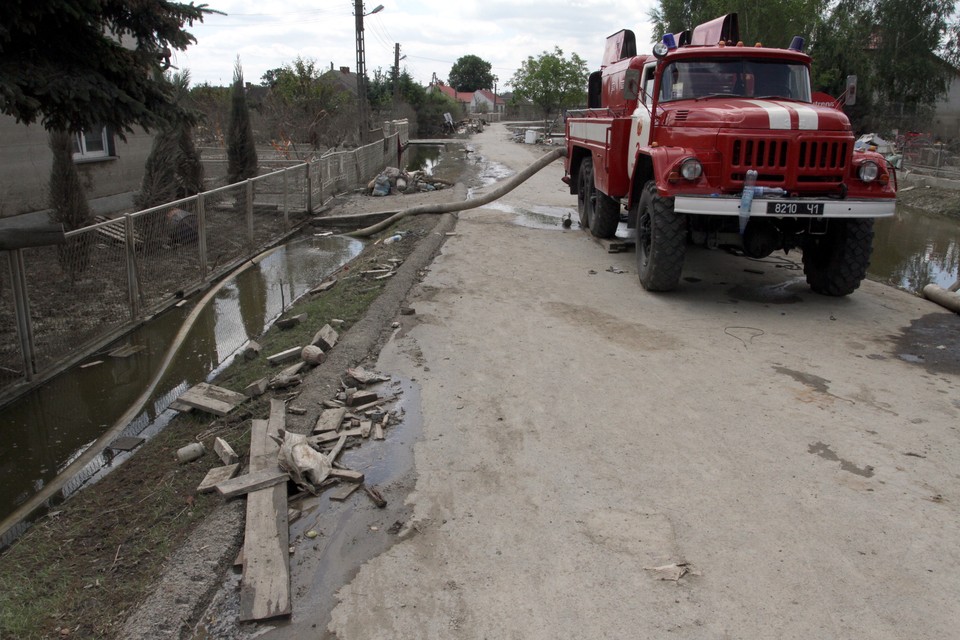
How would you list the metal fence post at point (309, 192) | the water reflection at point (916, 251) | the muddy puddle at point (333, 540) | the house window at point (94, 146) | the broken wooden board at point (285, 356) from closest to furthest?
the muddy puddle at point (333, 540) < the broken wooden board at point (285, 356) < the water reflection at point (916, 251) < the house window at point (94, 146) < the metal fence post at point (309, 192)

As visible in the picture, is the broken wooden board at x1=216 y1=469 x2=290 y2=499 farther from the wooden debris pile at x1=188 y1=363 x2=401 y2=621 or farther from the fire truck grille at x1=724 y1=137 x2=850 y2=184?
the fire truck grille at x1=724 y1=137 x2=850 y2=184

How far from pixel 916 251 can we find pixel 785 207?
7611 millimetres

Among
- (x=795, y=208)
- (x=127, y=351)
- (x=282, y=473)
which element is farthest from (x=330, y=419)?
(x=795, y=208)

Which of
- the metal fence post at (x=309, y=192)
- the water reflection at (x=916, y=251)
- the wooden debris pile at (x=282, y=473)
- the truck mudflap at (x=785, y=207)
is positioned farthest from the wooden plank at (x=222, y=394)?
the metal fence post at (x=309, y=192)

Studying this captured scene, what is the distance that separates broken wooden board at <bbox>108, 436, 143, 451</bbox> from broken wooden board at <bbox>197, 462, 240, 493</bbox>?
151cm

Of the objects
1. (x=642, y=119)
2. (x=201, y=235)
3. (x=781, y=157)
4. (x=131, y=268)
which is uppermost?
(x=642, y=119)

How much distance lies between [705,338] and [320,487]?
13.3 ft

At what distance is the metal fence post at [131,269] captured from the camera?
26.5 ft

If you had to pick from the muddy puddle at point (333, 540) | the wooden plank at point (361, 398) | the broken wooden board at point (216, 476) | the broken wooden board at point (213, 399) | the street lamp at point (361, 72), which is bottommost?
the muddy puddle at point (333, 540)

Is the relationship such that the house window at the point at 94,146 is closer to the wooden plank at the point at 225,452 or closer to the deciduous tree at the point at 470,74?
the wooden plank at the point at 225,452

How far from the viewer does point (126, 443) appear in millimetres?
5566

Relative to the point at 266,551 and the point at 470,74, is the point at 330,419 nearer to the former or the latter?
the point at 266,551

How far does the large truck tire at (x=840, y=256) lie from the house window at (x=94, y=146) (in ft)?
43.3

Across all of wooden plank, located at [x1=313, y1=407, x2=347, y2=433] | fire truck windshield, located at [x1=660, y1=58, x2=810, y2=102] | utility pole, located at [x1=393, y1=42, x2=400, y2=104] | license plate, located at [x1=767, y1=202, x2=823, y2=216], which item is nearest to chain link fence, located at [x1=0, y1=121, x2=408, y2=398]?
wooden plank, located at [x1=313, y1=407, x2=347, y2=433]
